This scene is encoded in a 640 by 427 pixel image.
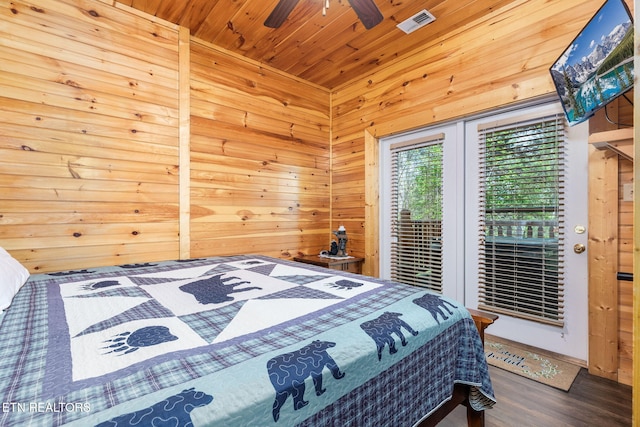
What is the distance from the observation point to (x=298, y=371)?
744 mm

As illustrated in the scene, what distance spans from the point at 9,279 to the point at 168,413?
137 centimetres

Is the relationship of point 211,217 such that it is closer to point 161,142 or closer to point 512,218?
point 161,142

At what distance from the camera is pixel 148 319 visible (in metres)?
1.05

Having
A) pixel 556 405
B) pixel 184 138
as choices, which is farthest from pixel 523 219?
pixel 184 138

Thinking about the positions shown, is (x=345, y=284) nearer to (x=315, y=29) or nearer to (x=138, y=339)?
(x=138, y=339)

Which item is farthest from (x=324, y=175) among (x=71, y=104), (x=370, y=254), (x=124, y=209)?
(x=71, y=104)

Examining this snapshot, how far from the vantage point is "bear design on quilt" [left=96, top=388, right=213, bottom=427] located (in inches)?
21.2

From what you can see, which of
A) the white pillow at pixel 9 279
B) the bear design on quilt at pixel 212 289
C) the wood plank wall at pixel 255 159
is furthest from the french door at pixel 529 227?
the white pillow at pixel 9 279

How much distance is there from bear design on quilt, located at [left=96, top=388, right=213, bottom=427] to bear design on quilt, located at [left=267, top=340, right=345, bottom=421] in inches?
6.0

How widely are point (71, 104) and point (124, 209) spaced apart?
2.77ft

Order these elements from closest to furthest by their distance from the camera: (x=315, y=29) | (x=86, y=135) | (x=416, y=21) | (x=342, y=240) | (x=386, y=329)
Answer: (x=386, y=329) < (x=86, y=135) < (x=416, y=21) < (x=315, y=29) < (x=342, y=240)

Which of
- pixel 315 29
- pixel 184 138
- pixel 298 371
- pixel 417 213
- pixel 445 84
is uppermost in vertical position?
pixel 315 29

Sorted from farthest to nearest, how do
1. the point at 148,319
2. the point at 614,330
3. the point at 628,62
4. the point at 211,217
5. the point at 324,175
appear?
1. the point at 324,175
2. the point at 211,217
3. the point at 614,330
4. the point at 628,62
5. the point at 148,319

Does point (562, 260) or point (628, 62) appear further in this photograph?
point (562, 260)
